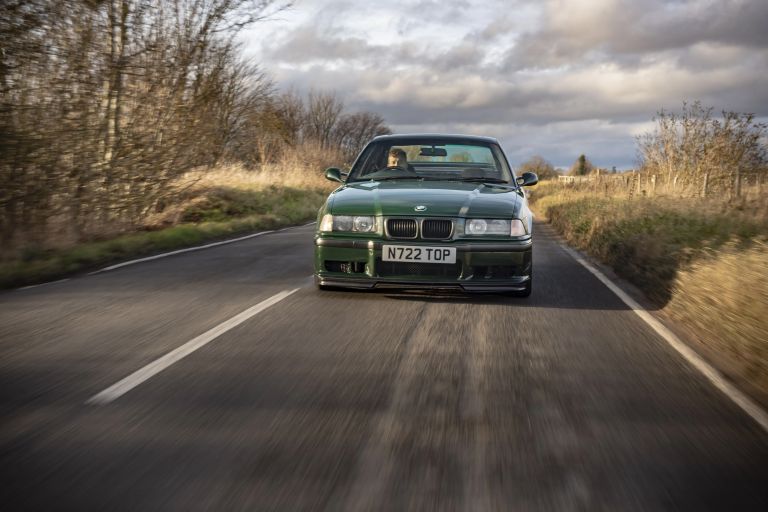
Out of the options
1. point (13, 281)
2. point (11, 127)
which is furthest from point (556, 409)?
point (11, 127)

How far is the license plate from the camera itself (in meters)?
6.77

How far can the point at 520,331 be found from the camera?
5.93 m

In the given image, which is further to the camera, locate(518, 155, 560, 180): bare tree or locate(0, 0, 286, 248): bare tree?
A: locate(518, 155, 560, 180): bare tree

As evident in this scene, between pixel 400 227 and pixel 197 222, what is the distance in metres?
13.2

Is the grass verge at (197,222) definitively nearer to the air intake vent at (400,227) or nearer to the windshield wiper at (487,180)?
the air intake vent at (400,227)

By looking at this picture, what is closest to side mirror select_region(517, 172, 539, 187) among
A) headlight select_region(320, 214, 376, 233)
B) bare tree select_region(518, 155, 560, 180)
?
headlight select_region(320, 214, 376, 233)

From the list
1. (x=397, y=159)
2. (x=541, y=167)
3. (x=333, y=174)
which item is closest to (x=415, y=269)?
(x=333, y=174)

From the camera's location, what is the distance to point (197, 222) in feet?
63.0

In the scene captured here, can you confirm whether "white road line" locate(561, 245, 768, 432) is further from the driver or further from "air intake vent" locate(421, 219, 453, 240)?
the driver

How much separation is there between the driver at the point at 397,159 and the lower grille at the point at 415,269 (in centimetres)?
199

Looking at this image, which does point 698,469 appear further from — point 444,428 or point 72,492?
point 72,492

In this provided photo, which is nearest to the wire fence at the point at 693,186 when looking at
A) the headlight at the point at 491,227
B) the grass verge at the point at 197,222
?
the headlight at the point at 491,227

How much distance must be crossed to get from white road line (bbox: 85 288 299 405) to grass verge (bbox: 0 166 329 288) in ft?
10.8

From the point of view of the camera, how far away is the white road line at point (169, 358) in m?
4.02
